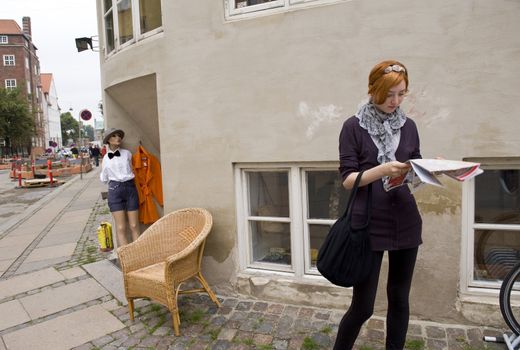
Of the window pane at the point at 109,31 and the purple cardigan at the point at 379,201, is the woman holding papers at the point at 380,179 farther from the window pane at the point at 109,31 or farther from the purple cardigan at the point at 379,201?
the window pane at the point at 109,31

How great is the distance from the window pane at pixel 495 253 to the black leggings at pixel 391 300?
1.29 metres

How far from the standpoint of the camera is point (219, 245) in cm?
414

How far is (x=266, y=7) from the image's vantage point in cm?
370

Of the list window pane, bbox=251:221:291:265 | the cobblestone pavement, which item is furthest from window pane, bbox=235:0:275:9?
the cobblestone pavement

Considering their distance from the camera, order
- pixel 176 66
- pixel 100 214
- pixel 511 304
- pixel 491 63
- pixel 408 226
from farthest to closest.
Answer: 1. pixel 100 214
2. pixel 176 66
3. pixel 511 304
4. pixel 491 63
5. pixel 408 226

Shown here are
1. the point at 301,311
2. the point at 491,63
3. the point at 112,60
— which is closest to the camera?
the point at 491,63

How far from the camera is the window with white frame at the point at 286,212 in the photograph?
380 centimetres

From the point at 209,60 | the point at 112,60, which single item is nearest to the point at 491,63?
the point at 209,60

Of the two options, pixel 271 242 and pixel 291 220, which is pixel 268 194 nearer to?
pixel 291 220

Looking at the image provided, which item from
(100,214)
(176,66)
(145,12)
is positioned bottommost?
(100,214)

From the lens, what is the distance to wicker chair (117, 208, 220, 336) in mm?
3434

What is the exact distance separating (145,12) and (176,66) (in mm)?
1002

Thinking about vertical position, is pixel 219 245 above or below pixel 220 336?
above

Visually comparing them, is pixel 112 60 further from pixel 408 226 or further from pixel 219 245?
pixel 408 226
